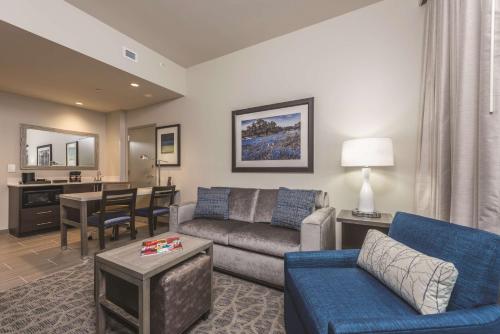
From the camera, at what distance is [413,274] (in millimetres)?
1014

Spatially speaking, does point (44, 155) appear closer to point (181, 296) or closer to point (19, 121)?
point (19, 121)

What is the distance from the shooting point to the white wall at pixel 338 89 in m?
2.25

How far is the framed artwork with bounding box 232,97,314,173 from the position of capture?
2747 mm

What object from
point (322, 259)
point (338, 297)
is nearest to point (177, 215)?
point (322, 259)

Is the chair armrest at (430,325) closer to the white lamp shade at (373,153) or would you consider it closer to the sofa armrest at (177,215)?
the white lamp shade at (373,153)

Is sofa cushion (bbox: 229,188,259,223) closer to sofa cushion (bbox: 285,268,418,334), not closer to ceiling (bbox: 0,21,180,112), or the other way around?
sofa cushion (bbox: 285,268,418,334)

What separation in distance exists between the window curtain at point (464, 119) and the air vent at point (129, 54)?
3.34 metres

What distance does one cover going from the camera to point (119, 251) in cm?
153

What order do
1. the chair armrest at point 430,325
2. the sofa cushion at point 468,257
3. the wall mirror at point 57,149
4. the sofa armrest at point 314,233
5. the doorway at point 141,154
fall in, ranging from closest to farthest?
the chair armrest at point 430,325 < the sofa cushion at point 468,257 < the sofa armrest at point 314,233 < the wall mirror at point 57,149 < the doorway at point 141,154

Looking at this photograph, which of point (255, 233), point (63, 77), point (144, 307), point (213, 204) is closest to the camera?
point (144, 307)

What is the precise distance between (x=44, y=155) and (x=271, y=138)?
433cm

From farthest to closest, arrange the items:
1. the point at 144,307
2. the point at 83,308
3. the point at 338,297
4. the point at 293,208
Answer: the point at 293,208
the point at 83,308
the point at 144,307
the point at 338,297

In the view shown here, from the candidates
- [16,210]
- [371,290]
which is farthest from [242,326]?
[16,210]

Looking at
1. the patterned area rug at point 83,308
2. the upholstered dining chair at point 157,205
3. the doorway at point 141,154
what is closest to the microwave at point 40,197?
the doorway at point 141,154
